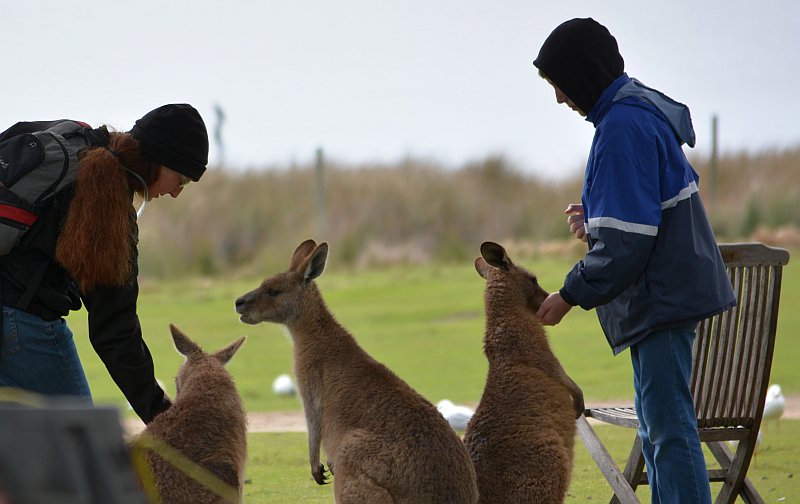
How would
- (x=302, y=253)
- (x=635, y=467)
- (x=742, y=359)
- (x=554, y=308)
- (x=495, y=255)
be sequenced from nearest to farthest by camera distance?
1. (x=554, y=308)
2. (x=495, y=255)
3. (x=742, y=359)
4. (x=635, y=467)
5. (x=302, y=253)

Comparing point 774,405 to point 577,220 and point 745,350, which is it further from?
point 577,220

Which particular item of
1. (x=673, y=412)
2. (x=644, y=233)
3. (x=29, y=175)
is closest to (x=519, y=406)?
(x=673, y=412)

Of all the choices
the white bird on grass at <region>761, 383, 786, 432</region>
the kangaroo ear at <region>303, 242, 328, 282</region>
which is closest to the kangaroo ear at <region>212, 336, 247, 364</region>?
the kangaroo ear at <region>303, 242, 328, 282</region>

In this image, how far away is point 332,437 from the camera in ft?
16.3

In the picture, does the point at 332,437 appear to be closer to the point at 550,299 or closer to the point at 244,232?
the point at 550,299

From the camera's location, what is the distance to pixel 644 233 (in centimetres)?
421

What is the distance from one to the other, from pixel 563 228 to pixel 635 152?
69.1ft

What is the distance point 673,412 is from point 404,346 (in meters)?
11.3

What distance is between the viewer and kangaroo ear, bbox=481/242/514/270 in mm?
5156

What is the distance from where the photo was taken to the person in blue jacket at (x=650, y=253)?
425 cm

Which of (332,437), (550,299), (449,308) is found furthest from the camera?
(449,308)

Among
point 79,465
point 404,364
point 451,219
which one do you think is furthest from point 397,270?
point 79,465

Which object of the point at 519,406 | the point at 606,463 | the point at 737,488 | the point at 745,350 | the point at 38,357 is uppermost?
the point at 38,357

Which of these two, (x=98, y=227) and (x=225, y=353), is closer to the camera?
(x=98, y=227)
